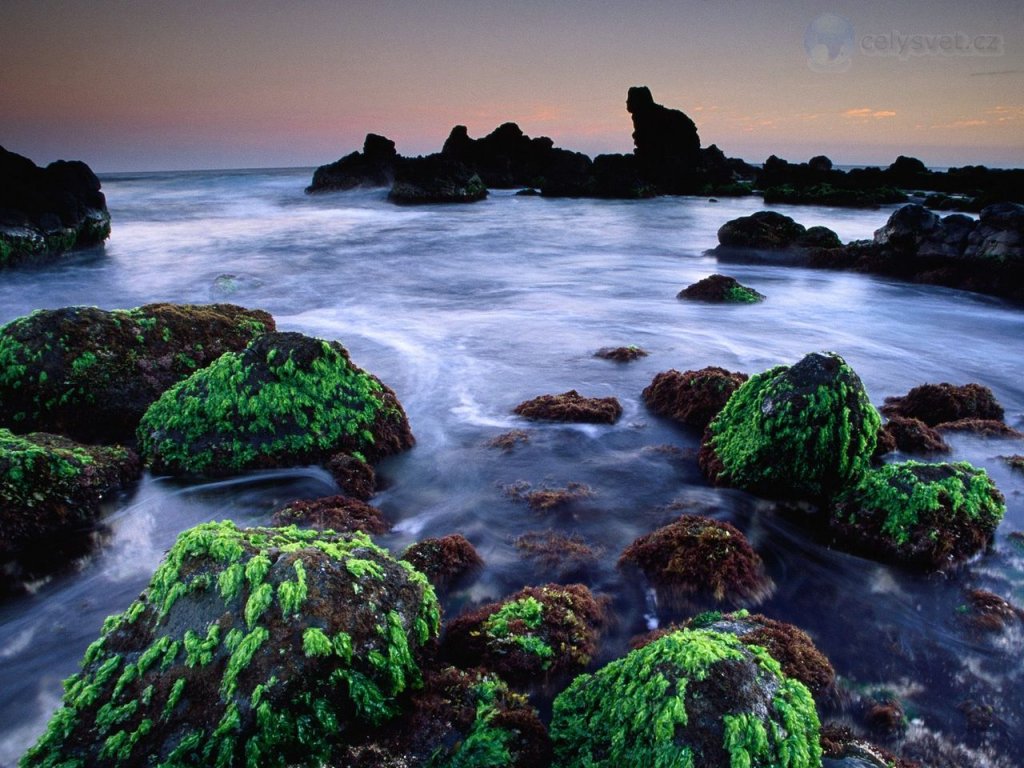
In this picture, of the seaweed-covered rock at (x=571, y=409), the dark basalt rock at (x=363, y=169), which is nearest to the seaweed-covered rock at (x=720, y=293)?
the seaweed-covered rock at (x=571, y=409)

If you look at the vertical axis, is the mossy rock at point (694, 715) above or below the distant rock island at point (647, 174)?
below

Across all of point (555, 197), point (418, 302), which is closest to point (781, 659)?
point (418, 302)

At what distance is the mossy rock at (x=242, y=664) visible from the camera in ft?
7.91

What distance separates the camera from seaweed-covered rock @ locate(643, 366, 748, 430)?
249 inches

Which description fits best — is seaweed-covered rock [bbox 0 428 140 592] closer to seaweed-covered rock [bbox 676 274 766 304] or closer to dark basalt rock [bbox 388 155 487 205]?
seaweed-covered rock [bbox 676 274 766 304]

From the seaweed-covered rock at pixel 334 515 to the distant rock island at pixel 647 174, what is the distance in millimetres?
30994

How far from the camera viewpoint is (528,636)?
3254mm

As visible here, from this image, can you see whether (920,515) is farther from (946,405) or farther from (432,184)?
(432,184)

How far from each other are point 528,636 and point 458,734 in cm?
Answer: 76

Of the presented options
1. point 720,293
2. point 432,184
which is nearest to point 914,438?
point 720,293

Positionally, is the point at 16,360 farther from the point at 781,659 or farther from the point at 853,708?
the point at 853,708

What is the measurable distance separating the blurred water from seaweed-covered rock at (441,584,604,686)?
0.26 meters

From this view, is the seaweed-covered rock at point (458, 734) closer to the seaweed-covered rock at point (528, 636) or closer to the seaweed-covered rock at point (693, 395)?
the seaweed-covered rock at point (528, 636)

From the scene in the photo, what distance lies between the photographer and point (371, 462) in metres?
5.71
